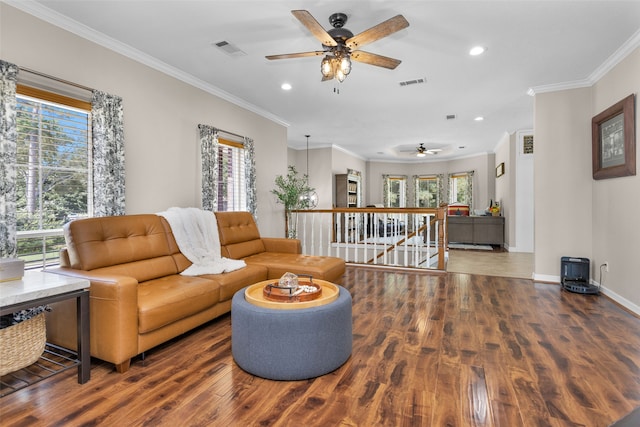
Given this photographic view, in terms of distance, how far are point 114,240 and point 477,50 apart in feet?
13.6

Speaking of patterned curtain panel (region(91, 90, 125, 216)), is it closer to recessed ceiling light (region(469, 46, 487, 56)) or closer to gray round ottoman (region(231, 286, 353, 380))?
gray round ottoman (region(231, 286, 353, 380))

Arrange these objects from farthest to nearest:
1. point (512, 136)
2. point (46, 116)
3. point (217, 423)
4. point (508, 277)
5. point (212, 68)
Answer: point (512, 136)
point (508, 277)
point (212, 68)
point (46, 116)
point (217, 423)

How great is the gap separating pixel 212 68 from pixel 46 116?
1849mm

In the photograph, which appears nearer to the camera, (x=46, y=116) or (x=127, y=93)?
(x=46, y=116)

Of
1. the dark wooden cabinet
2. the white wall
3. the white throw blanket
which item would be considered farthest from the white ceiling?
the dark wooden cabinet

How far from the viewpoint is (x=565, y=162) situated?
4.61 m

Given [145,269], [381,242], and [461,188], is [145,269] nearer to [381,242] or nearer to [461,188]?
[381,242]

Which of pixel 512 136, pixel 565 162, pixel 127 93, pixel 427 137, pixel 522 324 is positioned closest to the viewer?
pixel 522 324

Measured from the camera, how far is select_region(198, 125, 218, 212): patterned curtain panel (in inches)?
173

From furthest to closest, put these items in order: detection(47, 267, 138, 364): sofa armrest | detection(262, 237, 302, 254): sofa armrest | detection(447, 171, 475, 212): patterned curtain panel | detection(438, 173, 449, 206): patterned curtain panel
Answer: detection(438, 173, 449, 206): patterned curtain panel
detection(447, 171, 475, 212): patterned curtain panel
detection(262, 237, 302, 254): sofa armrest
detection(47, 267, 138, 364): sofa armrest

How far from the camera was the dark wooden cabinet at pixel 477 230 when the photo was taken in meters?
8.37

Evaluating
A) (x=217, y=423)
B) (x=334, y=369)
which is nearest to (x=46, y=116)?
(x=217, y=423)

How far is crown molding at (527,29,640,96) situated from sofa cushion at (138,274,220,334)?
4.85 m

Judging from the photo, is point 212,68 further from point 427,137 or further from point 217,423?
point 427,137
